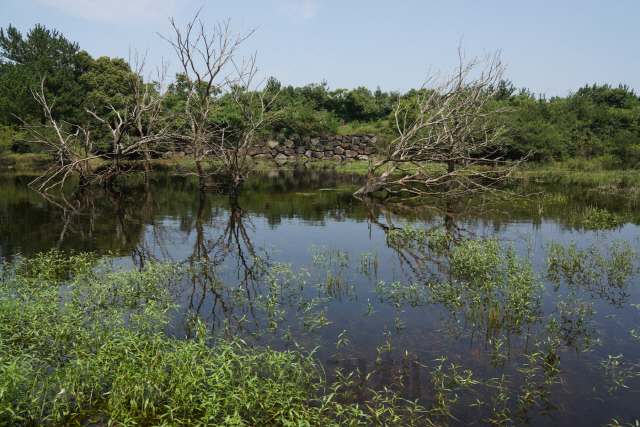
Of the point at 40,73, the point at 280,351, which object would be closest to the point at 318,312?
the point at 280,351

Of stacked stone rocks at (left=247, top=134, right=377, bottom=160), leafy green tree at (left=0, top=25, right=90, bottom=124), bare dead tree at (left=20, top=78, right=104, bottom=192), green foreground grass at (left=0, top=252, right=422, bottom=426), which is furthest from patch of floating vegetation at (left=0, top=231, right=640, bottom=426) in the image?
stacked stone rocks at (left=247, top=134, right=377, bottom=160)

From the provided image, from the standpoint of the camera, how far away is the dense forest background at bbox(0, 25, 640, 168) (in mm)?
38344

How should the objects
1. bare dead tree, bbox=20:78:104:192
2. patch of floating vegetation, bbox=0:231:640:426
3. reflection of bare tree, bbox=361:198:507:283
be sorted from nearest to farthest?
patch of floating vegetation, bbox=0:231:640:426 → reflection of bare tree, bbox=361:198:507:283 → bare dead tree, bbox=20:78:104:192

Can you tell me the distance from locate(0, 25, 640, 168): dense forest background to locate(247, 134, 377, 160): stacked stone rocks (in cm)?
116

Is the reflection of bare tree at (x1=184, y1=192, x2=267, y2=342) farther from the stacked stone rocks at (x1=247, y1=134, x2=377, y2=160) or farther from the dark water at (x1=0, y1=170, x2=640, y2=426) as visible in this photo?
the stacked stone rocks at (x1=247, y1=134, x2=377, y2=160)

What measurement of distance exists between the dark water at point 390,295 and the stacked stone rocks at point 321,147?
3358 centimetres

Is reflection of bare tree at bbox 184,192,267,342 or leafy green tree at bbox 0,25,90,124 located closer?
reflection of bare tree at bbox 184,192,267,342

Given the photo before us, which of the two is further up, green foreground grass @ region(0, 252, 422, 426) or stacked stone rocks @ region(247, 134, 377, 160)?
stacked stone rocks @ region(247, 134, 377, 160)

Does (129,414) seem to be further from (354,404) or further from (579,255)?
(579,255)

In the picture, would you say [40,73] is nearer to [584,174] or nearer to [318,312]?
[318,312]

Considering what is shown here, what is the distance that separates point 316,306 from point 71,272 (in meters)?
5.45

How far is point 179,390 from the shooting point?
14.8ft

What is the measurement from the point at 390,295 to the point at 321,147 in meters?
44.8

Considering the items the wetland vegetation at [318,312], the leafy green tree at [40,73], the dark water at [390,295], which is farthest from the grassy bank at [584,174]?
the leafy green tree at [40,73]
